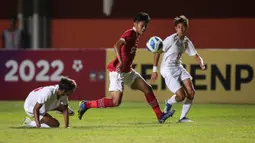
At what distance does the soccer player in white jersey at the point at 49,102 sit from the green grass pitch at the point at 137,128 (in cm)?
27

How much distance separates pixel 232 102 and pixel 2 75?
5650mm

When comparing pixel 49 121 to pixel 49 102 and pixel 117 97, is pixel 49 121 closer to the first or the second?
pixel 49 102

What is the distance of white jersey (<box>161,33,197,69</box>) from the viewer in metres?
14.3

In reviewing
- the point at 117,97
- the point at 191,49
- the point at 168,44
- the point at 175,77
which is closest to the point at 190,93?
the point at 175,77

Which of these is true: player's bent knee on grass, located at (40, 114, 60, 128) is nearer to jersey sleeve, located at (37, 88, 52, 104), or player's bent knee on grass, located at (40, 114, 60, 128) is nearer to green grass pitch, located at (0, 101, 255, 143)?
green grass pitch, located at (0, 101, 255, 143)

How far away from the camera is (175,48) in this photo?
47.0ft

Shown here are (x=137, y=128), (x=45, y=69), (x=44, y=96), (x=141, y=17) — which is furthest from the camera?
(x=45, y=69)

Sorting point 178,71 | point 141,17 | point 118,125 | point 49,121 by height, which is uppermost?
point 141,17

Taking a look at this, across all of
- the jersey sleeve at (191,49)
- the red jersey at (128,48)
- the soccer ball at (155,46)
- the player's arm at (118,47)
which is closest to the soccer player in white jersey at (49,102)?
the player's arm at (118,47)

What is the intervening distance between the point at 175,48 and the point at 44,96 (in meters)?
2.73

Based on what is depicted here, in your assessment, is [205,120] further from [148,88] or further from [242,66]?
[242,66]

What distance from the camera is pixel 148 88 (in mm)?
13906

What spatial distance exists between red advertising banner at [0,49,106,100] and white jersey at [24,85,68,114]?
713cm

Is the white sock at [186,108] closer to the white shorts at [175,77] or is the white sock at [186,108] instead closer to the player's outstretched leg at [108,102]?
the white shorts at [175,77]
